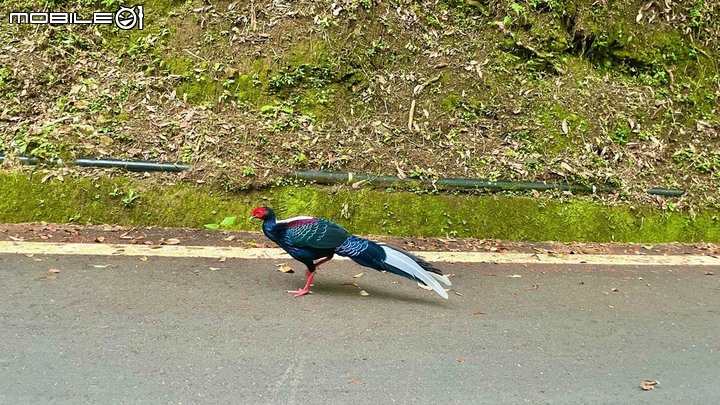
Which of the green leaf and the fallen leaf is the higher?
the fallen leaf

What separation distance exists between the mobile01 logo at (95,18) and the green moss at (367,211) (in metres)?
2.84

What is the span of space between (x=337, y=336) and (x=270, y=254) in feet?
5.60

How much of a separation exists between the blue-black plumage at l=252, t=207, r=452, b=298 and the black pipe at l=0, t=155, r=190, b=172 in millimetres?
2211

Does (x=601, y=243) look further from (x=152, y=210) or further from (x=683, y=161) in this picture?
(x=152, y=210)

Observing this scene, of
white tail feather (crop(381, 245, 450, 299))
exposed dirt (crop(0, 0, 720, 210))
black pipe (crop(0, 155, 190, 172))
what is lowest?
white tail feather (crop(381, 245, 450, 299))

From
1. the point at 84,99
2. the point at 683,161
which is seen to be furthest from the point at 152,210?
the point at 683,161

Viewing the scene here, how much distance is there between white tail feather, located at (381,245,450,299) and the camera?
14.0 ft

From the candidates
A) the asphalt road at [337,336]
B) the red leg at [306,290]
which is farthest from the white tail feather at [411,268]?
the red leg at [306,290]

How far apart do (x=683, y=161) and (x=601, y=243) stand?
1.99m

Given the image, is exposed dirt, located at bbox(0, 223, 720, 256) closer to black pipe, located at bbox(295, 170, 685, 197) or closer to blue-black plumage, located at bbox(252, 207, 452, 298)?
black pipe, located at bbox(295, 170, 685, 197)

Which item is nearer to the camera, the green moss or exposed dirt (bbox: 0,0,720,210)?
the green moss

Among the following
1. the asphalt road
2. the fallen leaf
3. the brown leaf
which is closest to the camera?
the asphalt road

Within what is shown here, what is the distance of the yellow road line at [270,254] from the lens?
16.7 ft

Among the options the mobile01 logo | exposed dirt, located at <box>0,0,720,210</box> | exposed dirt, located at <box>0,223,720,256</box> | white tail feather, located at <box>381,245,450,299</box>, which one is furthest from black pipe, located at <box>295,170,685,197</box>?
the mobile01 logo
